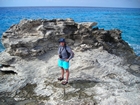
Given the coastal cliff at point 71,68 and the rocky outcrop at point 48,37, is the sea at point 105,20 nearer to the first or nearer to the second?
the rocky outcrop at point 48,37

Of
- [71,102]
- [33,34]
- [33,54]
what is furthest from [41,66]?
[71,102]

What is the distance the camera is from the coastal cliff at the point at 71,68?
6.50 metres

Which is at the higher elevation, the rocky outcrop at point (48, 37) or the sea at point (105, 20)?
the rocky outcrop at point (48, 37)

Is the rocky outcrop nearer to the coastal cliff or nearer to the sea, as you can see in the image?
the coastal cliff

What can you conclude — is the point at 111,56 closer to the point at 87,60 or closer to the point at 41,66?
the point at 87,60

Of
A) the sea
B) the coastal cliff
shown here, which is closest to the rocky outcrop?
the coastal cliff

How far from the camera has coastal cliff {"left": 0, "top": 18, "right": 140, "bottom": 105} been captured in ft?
21.3

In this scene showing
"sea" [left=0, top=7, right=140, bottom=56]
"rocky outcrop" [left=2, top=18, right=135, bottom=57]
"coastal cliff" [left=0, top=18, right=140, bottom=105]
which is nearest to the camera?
"coastal cliff" [left=0, top=18, right=140, bottom=105]

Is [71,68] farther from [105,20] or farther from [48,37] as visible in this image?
[105,20]

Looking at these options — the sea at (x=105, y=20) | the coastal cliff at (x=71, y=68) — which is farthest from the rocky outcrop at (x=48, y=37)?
the sea at (x=105, y=20)

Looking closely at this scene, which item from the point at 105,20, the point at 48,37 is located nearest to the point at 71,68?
the point at 48,37

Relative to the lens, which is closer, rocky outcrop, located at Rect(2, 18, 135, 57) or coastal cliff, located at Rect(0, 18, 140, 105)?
coastal cliff, located at Rect(0, 18, 140, 105)

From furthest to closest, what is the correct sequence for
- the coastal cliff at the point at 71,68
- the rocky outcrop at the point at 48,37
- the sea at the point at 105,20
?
the sea at the point at 105,20 < the rocky outcrop at the point at 48,37 < the coastal cliff at the point at 71,68

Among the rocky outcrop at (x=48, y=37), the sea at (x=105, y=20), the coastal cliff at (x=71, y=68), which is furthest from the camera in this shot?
the sea at (x=105, y=20)
